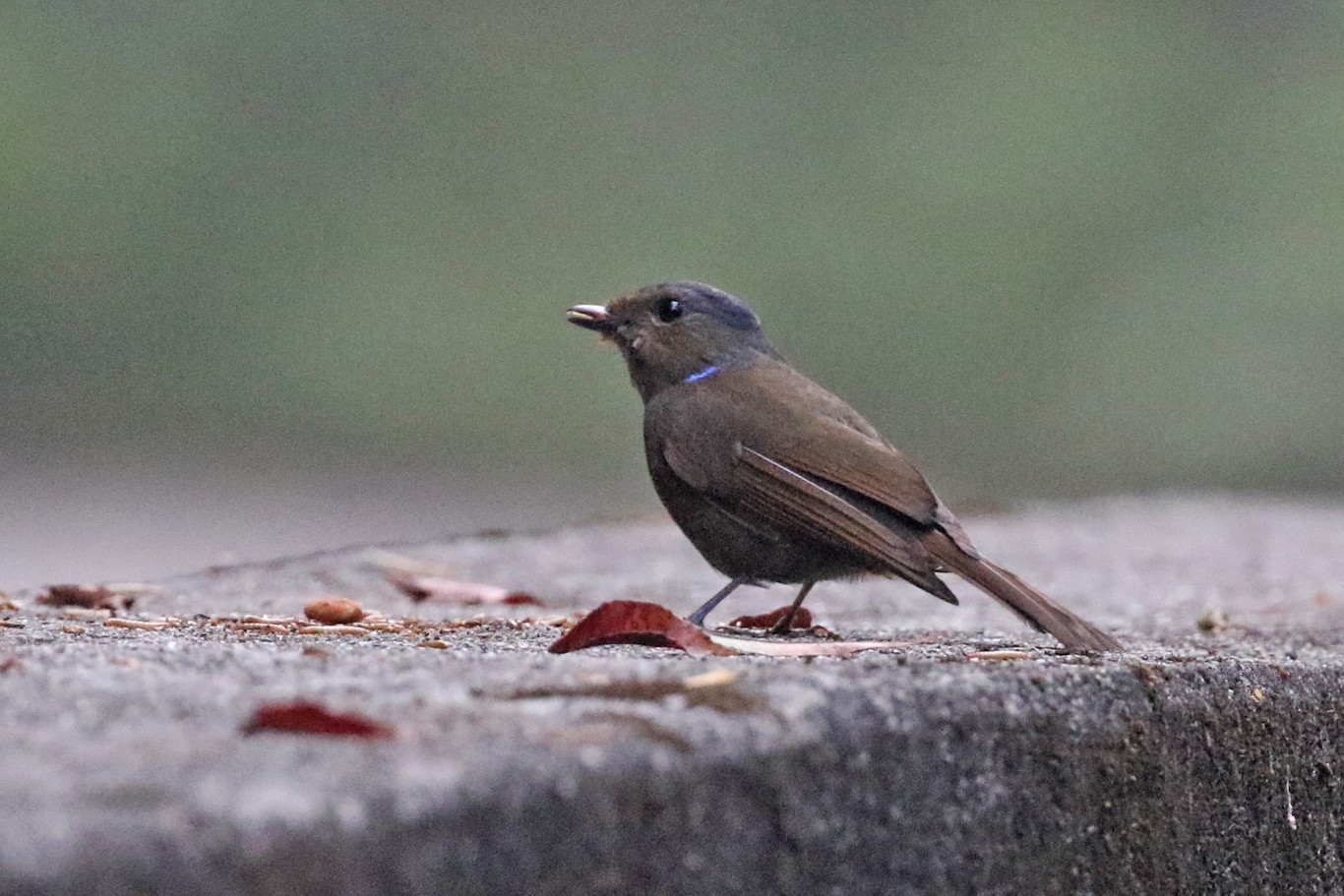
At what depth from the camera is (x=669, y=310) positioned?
4.35 meters

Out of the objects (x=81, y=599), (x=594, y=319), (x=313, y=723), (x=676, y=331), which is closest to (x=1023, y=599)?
(x=676, y=331)

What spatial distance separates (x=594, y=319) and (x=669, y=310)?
0.55 feet

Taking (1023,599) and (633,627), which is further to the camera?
(1023,599)

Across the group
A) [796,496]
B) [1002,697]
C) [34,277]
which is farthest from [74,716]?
[34,277]

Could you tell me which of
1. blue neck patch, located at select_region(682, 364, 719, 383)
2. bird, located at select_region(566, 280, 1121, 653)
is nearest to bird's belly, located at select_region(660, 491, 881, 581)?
bird, located at select_region(566, 280, 1121, 653)

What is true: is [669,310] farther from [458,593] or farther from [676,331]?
[458,593]

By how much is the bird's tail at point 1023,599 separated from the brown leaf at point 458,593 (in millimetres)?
1316

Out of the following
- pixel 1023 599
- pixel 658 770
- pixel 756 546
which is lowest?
Result: pixel 658 770

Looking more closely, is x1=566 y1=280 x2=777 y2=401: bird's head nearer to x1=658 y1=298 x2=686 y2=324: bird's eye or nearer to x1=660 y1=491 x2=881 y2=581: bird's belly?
x1=658 y1=298 x2=686 y2=324: bird's eye

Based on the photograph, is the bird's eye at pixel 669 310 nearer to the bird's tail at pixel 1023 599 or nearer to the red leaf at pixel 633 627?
the bird's tail at pixel 1023 599

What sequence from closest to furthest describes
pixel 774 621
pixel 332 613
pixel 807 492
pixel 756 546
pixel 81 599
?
pixel 332 613, pixel 807 492, pixel 756 546, pixel 774 621, pixel 81 599

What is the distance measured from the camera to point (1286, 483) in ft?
44.0

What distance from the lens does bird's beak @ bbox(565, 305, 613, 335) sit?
14.4 ft

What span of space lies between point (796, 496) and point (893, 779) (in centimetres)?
164
